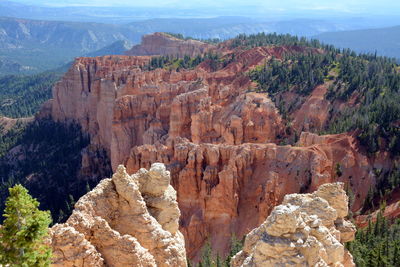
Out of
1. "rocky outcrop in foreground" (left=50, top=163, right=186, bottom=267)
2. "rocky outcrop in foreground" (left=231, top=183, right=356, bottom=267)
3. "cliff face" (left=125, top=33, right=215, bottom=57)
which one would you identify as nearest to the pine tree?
"rocky outcrop in foreground" (left=50, top=163, right=186, bottom=267)

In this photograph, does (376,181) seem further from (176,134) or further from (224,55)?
(224,55)

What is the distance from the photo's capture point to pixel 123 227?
1641cm

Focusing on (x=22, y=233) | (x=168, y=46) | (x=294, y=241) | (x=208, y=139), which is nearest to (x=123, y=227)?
(x=22, y=233)

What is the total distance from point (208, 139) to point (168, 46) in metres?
72.1

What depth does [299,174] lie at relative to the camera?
39438mm

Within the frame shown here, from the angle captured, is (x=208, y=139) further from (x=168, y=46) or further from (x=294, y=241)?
(x=168, y=46)

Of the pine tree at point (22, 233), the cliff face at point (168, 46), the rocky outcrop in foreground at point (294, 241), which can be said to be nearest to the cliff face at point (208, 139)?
the cliff face at point (168, 46)

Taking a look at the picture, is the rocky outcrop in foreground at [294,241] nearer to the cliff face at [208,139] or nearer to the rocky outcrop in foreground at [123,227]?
the rocky outcrop in foreground at [123,227]

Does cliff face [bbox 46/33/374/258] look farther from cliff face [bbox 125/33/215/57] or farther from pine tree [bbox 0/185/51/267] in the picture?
pine tree [bbox 0/185/51/267]

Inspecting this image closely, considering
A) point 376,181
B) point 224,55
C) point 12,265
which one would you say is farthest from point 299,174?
point 224,55

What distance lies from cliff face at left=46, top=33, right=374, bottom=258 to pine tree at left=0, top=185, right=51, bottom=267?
27155 mm

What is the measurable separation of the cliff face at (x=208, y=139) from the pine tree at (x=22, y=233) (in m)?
A: 27.2

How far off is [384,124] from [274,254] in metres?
37.3

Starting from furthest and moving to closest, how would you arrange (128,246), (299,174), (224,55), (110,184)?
(224,55) → (299,174) → (110,184) → (128,246)
